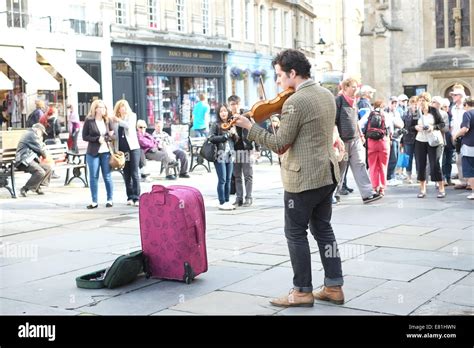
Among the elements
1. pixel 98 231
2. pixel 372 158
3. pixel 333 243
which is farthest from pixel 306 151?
pixel 372 158

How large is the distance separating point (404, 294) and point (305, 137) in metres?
1.60

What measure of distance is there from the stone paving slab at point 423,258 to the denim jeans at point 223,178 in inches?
160

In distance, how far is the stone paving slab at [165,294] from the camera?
5801mm

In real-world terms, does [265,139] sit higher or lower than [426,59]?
lower

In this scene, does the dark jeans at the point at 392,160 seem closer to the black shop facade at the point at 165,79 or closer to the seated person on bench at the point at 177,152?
the seated person on bench at the point at 177,152

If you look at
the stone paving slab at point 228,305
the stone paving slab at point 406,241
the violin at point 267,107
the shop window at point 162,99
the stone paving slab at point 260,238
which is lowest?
the stone paving slab at point 228,305

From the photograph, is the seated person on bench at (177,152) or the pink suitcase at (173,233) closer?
the pink suitcase at (173,233)

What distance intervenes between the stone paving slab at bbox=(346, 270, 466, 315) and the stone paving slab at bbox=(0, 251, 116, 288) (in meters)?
3.03

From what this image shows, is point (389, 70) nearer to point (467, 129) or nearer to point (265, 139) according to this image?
point (467, 129)

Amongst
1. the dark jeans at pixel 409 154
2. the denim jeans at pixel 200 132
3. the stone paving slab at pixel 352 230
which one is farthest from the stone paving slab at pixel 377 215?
the denim jeans at pixel 200 132

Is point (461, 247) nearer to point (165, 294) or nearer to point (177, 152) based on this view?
point (165, 294)

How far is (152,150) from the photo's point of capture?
16.6 meters

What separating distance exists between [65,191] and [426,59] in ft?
65.0
